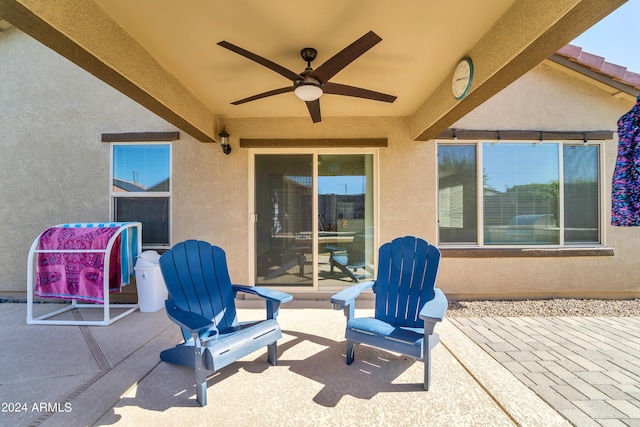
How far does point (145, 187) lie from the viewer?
4191 mm

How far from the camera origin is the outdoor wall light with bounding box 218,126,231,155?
12.8 feet

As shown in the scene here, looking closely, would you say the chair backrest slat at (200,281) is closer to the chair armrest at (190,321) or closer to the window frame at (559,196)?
the chair armrest at (190,321)

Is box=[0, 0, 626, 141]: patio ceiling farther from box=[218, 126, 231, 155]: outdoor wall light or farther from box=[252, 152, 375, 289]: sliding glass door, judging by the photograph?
box=[252, 152, 375, 289]: sliding glass door

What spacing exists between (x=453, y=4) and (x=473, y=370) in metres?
2.80

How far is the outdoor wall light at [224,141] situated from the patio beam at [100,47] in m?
0.82

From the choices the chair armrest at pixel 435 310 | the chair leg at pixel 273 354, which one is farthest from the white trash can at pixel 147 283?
the chair armrest at pixel 435 310

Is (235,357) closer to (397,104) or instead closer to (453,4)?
(453,4)

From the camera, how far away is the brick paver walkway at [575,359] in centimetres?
187

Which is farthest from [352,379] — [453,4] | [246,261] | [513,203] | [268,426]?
[513,203]

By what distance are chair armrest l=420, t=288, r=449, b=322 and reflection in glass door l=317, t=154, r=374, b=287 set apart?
195 cm

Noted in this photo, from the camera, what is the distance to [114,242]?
345cm

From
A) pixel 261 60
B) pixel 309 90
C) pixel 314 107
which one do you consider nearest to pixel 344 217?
pixel 314 107

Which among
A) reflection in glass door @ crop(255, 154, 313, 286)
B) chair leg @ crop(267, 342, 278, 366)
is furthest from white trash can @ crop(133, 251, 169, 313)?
chair leg @ crop(267, 342, 278, 366)

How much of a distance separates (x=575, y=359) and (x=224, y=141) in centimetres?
457
